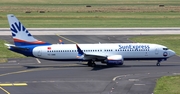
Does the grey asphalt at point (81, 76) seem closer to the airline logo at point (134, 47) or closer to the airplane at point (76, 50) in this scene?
the airplane at point (76, 50)

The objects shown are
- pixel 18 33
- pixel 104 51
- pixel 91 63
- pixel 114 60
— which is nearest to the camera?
pixel 114 60

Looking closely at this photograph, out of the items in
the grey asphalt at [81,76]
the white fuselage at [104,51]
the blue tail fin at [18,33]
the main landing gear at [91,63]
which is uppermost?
the blue tail fin at [18,33]

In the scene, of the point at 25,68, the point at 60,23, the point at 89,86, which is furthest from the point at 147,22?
the point at 89,86

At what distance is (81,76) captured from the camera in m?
58.8

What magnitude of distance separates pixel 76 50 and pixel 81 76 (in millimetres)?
8491

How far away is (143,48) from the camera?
6694 centimetres

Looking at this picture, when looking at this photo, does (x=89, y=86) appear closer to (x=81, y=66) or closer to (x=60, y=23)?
(x=81, y=66)

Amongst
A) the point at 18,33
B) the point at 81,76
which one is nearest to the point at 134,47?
the point at 81,76

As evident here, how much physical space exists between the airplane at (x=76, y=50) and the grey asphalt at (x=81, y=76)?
139 centimetres

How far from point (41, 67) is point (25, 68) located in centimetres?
243

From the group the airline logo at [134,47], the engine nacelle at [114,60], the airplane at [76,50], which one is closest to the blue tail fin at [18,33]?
the airplane at [76,50]

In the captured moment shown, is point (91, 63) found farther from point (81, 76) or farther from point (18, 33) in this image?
point (18, 33)

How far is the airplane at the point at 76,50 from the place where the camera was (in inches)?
2596

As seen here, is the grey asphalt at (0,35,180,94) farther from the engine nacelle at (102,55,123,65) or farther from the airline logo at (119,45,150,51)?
the airline logo at (119,45,150,51)
